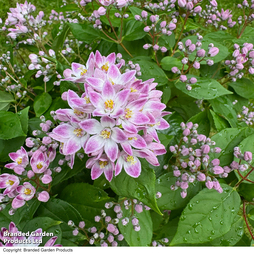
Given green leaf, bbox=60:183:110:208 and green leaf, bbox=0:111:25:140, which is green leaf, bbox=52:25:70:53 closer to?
green leaf, bbox=0:111:25:140

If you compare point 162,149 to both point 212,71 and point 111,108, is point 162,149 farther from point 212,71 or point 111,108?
point 212,71

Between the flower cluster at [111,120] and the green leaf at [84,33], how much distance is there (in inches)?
25.7

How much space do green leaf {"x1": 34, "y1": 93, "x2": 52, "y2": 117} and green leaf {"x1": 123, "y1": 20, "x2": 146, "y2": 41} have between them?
0.70 m

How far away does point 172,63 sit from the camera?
1481 mm

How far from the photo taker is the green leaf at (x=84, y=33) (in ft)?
5.01

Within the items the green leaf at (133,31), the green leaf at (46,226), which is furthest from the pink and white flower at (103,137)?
the green leaf at (133,31)

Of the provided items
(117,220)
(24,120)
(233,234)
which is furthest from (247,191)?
(24,120)

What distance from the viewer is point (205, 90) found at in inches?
53.4

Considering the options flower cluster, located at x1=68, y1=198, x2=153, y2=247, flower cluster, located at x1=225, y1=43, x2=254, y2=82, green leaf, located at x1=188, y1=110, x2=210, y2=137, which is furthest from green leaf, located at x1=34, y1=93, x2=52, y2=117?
flower cluster, located at x1=225, y1=43, x2=254, y2=82

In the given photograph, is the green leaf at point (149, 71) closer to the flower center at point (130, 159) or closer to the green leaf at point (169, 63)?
the green leaf at point (169, 63)

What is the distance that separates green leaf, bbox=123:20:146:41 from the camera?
1518 mm

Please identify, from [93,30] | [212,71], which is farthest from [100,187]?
[212,71]

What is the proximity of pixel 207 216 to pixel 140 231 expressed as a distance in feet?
1.24

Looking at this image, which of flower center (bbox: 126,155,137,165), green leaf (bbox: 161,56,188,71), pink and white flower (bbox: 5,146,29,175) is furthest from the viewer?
green leaf (bbox: 161,56,188,71)
